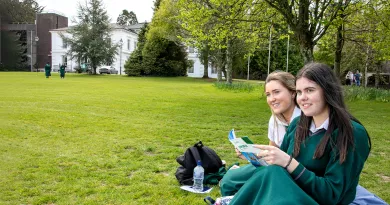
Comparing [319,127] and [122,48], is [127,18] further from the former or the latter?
[319,127]

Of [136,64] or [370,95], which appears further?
[136,64]

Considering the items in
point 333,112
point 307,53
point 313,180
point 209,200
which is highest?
point 307,53

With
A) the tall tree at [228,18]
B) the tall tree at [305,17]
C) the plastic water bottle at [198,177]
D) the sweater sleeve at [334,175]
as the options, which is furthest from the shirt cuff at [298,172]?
the tall tree at [228,18]

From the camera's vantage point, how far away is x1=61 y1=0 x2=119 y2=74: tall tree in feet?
130

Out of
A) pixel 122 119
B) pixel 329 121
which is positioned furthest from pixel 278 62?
pixel 329 121

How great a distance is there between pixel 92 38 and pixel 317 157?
40490 millimetres

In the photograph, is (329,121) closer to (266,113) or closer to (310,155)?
(310,155)

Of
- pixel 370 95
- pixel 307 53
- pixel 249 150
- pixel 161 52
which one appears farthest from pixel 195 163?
pixel 161 52

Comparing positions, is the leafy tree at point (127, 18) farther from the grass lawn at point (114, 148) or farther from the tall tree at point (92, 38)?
the grass lawn at point (114, 148)

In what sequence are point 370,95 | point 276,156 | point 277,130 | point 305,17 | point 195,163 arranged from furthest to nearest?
1. point 370,95
2. point 305,17
3. point 195,163
4. point 277,130
5. point 276,156

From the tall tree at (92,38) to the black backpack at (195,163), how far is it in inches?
1442

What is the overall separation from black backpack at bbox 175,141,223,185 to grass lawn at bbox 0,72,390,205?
151 millimetres

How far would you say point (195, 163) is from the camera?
4789mm

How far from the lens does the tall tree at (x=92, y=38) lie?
39.8 m
